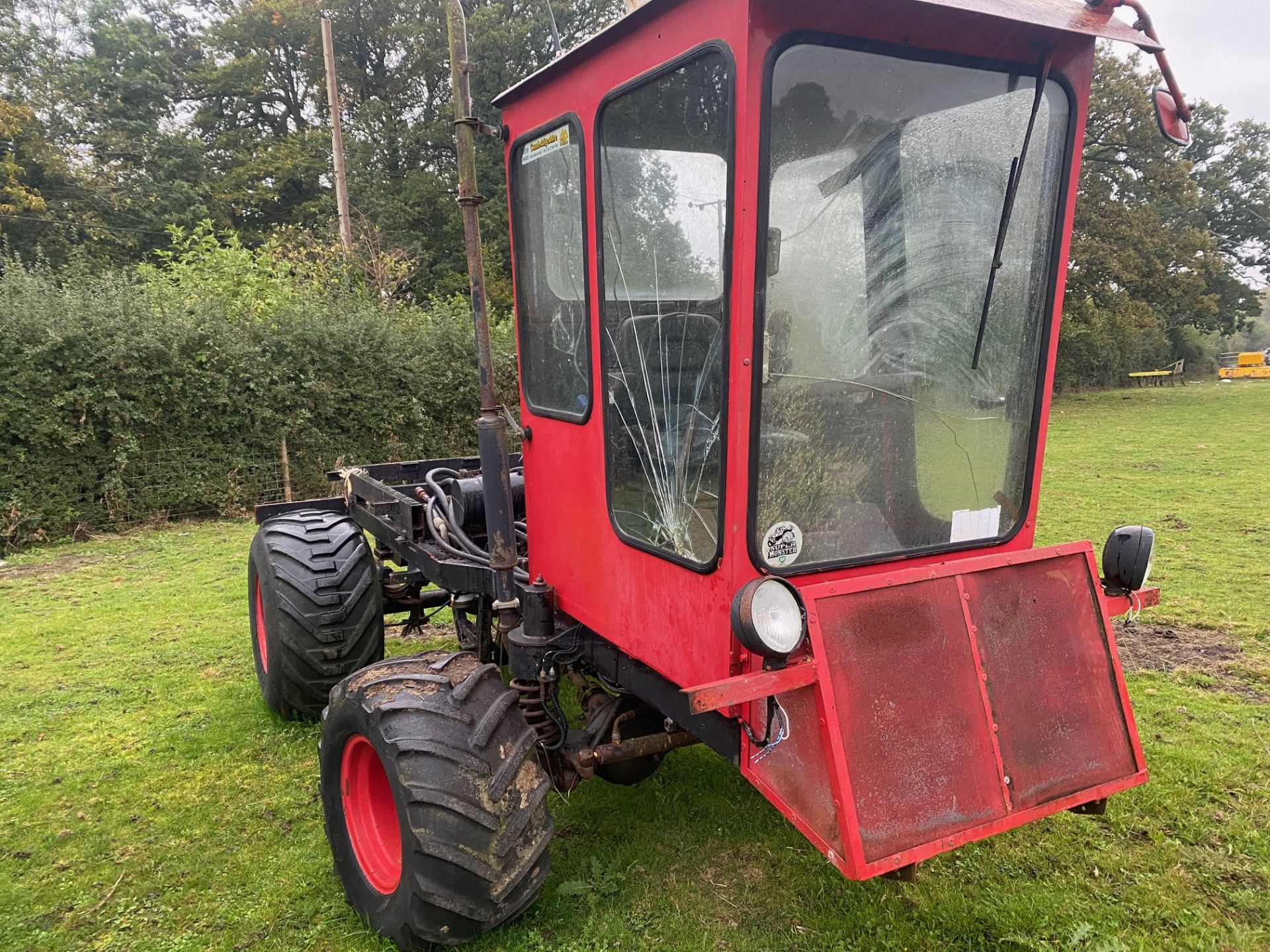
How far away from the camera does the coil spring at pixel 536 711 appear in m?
2.60

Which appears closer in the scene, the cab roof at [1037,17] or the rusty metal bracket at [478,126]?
the cab roof at [1037,17]

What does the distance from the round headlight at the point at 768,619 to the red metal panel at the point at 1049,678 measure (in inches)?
21.2

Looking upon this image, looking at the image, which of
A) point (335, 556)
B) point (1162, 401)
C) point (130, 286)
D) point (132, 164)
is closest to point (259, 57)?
point (132, 164)

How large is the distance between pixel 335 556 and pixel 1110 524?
7063mm

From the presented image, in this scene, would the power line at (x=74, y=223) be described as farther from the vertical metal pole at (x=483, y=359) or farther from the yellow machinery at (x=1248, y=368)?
the yellow machinery at (x=1248, y=368)

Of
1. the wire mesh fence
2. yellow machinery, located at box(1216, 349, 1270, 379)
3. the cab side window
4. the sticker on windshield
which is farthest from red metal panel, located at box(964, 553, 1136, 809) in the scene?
yellow machinery, located at box(1216, 349, 1270, 379)

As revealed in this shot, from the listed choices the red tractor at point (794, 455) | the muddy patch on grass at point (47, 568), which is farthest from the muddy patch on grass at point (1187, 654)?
the muddy patch on grass at point (47, 568)

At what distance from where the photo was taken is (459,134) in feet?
7.91

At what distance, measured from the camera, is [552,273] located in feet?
8.20

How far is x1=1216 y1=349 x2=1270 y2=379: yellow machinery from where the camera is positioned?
29.8 meters

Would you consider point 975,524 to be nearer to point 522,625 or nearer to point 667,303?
point 667,303

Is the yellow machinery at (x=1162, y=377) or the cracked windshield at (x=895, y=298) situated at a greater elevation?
the cracked windshield at (x=895, y=298)

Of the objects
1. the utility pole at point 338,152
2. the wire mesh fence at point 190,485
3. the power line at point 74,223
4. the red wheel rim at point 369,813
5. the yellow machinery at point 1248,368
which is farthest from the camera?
the yellow machinery at point 1248,368

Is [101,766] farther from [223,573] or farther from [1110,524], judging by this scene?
[1110,524]
